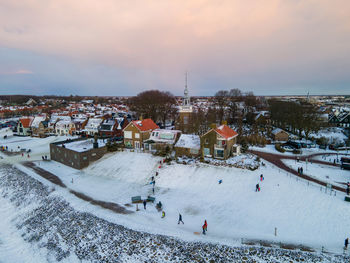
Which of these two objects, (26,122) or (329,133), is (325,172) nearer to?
(329,133)

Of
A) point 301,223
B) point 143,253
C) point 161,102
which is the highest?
point 161,102

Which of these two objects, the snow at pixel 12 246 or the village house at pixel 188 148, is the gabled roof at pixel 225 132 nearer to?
the village house at pixel 188 148

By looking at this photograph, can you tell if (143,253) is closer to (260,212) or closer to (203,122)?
(260,212)

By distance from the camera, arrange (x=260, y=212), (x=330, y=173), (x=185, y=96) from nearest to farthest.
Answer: (x=260, y=212) → (x=330, y=173) → (x=185, y=96)

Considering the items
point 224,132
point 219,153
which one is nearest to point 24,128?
point 219,153

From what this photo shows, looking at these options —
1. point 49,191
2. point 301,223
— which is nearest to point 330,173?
point 301,223

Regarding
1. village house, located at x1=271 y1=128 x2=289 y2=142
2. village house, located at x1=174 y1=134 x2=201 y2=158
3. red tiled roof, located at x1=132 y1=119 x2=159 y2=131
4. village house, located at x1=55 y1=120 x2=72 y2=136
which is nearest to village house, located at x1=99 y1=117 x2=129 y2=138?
red tiled roof, located at x1=132 y1=119 x2=159 y2=131

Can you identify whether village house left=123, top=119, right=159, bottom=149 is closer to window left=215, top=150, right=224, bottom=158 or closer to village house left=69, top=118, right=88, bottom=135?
window left=215, top=150, right=224, bottom=158
